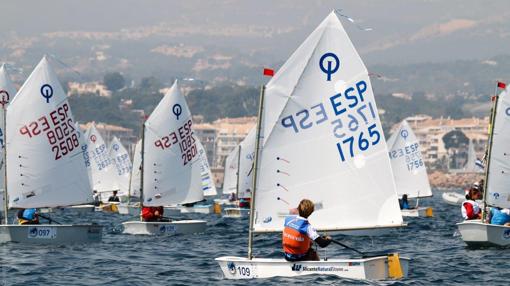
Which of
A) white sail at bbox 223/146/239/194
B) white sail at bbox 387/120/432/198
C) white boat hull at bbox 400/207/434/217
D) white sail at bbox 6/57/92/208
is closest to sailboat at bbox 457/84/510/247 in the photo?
white sail at bbox 6/57/92/208

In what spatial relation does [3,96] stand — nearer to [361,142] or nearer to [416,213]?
[361,142]

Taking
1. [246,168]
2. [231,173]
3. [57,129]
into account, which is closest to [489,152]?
[57,129]

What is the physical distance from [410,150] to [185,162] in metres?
27.1

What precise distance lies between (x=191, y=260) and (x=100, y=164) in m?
55.5

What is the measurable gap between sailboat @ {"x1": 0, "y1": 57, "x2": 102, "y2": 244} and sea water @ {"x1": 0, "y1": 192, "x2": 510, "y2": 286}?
2.27 meters

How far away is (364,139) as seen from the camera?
94.2 ft

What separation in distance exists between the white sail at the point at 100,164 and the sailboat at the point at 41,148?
4828cm

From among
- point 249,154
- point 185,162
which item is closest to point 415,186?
point 249,154

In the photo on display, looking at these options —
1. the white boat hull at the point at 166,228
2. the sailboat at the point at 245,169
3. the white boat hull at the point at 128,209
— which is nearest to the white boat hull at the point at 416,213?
the sailboat at the point at 245,169

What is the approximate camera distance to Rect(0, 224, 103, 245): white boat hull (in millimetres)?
36594

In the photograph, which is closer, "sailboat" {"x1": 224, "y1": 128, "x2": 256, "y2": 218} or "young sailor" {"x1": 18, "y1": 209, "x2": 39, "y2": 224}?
"young sailor" {"x1": 18, "y1": 209, "x2": 39, "y2": 224}

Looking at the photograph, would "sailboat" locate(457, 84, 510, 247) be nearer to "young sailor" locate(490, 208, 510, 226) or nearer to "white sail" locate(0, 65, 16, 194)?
"young sailor" locate(490, 208, 510, 226)

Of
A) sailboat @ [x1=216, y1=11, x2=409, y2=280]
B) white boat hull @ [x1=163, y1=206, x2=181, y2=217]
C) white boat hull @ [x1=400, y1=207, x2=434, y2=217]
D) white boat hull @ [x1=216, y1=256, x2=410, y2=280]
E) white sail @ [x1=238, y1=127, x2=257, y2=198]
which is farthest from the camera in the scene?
white sail @ [x1=238, y1=127, x2=257, y2=198]

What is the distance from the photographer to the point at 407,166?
7575 centimetres
